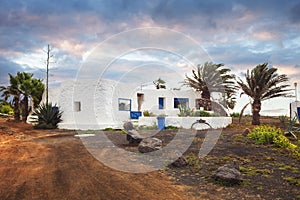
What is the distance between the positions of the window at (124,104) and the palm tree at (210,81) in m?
7.33

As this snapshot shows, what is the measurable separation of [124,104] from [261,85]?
10.0 metres

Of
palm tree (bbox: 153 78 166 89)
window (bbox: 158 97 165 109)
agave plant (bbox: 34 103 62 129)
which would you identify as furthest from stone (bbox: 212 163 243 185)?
palm tree (bbox: 153 78 166 89)

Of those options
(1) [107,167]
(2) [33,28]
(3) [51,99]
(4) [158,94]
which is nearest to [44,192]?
(1) [107,167]

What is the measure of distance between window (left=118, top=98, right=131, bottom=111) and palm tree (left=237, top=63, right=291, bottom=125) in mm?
8811

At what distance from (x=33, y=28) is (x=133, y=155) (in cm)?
932

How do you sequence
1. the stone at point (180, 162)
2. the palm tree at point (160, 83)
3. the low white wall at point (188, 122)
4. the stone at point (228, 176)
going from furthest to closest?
the palm tree at point (160, 83)
the low white wall at point (188, 122)
the stone at point (180, 162)
the stone at point (228, 176)

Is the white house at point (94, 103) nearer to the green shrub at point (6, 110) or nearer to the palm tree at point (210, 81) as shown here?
the palm tree at point (210, 81)

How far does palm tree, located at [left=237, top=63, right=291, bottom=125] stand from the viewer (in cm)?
1532

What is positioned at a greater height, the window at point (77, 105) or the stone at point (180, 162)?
the window at point (77, 105)

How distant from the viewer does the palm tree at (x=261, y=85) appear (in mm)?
15320

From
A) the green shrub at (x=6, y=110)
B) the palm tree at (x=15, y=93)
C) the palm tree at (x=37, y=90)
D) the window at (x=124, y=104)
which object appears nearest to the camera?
the window at (x=124, y=104)

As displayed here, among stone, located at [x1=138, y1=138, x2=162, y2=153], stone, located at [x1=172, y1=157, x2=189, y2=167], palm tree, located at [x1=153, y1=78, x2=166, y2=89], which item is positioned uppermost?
palm tree, located at [x1=153, y1=78, x2=166, y2=89]

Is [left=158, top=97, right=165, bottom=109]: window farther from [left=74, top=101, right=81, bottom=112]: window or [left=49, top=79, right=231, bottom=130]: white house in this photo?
[left=74, top=101, right=81, bottom=112]: window

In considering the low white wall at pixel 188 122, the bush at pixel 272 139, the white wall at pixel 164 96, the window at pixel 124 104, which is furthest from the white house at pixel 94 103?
the bush at pixel 272 139
